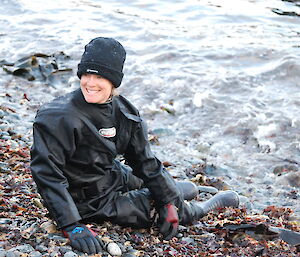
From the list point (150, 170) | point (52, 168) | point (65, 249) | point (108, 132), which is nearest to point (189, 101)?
point (150, 170)

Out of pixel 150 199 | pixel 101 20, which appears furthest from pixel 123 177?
pixel 101 20

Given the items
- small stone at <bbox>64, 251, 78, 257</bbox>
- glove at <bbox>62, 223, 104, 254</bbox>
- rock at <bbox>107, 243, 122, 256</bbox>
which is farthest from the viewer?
rock at <bbox>107, 243, 122, 256</bbox>

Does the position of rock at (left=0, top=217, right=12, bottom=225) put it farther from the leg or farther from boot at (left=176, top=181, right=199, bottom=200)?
boot at (left=176, top=181, right=199, bottom=200)

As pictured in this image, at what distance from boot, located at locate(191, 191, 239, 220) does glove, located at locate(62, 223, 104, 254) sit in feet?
5.74

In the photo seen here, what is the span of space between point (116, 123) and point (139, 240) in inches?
45.4

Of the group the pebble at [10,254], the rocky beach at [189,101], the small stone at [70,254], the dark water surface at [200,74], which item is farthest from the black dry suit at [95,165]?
the dark water surface at [200,74]

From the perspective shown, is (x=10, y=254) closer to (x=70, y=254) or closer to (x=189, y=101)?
(x=70, y=254)

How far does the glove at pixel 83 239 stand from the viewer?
4160mm

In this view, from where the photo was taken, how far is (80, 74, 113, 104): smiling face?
4543 mm

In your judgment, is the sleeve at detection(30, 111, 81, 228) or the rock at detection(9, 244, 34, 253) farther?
the sleeve at detection(30, 111, 81, 228)

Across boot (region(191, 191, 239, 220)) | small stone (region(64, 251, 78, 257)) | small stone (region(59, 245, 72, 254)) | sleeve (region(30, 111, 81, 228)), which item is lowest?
boot (region(191, 191, 239, 220))

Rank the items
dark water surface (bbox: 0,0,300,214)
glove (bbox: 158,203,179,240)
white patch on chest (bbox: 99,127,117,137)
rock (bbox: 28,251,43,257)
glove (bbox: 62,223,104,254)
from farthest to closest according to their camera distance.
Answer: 1. dark water surface (bbox: 0,0,300,214)
2. glove (bbox: 158,203,179,240)
3. white patch on chest (bbox: 99,127,117,137)
4. glove (bbox: 62,223,104,254)
5. rock (bbox: 28,251,43,257)

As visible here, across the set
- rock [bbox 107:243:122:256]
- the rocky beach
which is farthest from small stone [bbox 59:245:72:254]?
rock [bbox 107:243:122:256]

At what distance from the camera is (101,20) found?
1703 centimetres
